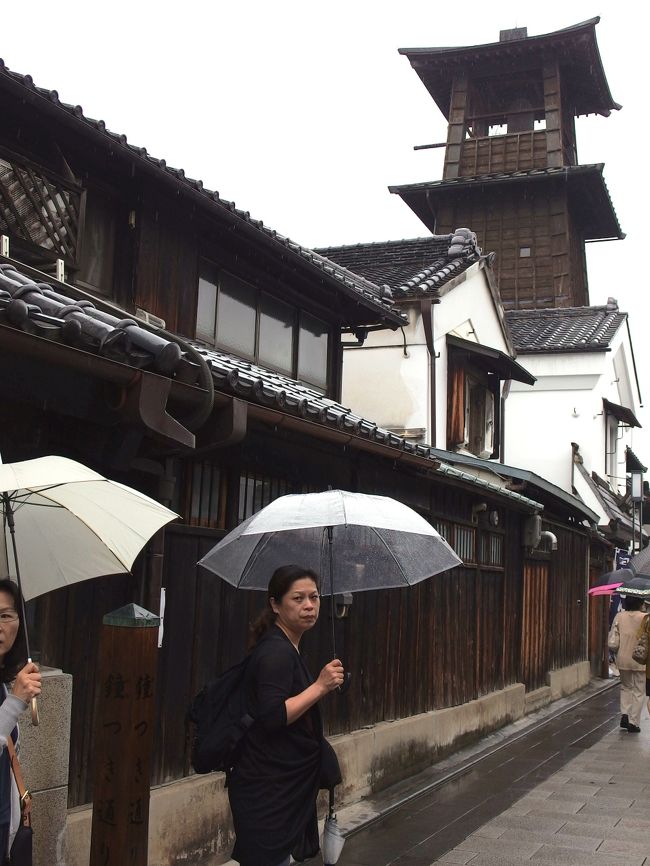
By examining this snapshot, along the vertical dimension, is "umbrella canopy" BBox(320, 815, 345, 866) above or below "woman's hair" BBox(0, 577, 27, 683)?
below

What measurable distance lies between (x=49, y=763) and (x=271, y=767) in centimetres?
145

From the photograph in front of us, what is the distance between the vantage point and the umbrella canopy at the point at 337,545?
573cm

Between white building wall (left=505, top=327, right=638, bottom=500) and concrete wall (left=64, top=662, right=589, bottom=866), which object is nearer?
concrete wall (left=64, top=662, right=589, bottom=866)

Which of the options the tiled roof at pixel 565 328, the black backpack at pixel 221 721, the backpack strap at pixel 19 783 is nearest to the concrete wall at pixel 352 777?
the black backpack at pixel 221 721

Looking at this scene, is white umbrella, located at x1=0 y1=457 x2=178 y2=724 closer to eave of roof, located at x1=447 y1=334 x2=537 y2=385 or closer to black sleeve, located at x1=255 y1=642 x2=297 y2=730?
black sleeve, located at x1=255 y1=642 x2=297 y2=730

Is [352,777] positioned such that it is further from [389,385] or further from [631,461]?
[631,461]

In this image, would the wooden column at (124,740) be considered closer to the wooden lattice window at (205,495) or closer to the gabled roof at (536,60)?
the wooden lattice window at (205,495)

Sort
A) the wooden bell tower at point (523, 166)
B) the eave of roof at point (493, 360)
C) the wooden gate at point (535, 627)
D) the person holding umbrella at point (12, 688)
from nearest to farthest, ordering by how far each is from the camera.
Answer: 1. the person holding umbrella at point (12, 688)
2. the wooden gate at point (535, 627)
3. the eave of roof at point (493, 360)
4. the wooden bell tower at point (523, 166)

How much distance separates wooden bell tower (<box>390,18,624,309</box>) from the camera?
3152cm

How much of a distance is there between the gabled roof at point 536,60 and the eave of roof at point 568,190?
13.8 ft

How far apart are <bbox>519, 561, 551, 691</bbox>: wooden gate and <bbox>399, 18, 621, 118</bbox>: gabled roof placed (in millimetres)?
19958

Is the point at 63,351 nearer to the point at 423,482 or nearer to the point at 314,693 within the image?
the point at 314,693

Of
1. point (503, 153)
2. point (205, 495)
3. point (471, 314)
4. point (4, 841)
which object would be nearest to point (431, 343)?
point (471, 314)

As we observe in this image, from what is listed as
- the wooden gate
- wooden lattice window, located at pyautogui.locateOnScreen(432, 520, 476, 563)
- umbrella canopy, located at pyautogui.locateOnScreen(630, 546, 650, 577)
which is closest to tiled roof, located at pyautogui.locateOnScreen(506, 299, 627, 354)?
the wooden gate
